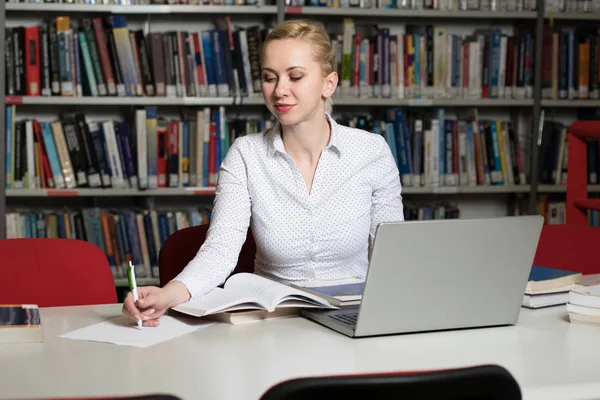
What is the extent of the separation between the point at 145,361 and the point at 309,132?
0.93m

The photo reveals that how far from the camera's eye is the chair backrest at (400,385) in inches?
33.9

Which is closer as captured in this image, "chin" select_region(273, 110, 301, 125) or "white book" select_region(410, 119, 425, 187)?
"chin" select_region(273, 110, 301, 125)

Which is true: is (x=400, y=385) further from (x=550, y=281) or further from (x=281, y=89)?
(x=281, y=89)

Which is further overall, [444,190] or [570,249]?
[444,190]

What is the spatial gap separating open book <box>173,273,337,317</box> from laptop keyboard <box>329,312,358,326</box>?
54mm

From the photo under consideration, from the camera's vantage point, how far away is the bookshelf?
351 cm

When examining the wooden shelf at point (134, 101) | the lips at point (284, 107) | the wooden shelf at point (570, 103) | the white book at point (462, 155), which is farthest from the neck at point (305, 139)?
the wooden shelf at point (570, 103)

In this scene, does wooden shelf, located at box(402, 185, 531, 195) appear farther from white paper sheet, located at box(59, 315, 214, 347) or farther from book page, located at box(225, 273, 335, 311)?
white paper sheet, located at box(59, 315, 214, 347)

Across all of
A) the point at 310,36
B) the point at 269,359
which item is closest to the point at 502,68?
the point at 310,36

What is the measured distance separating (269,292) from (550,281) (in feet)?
1.88

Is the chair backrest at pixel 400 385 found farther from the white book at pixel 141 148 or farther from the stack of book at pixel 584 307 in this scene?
the white book at pixel 141 148

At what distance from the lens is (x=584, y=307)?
153 centimetres

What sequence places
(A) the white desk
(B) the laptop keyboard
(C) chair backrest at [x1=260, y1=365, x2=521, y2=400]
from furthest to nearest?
(B) the laptop keyboard
(A) the white desk
(C) chair backrest at [x1=260, y1=365, x2=521, y2=400]

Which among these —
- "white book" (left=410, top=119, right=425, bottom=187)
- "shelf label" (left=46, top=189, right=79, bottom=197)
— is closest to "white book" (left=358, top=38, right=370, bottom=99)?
"white book" (left=410, top=119, right=425, bottom=187)
